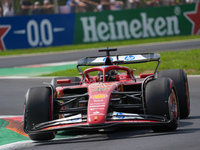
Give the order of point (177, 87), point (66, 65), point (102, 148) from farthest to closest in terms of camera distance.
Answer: point (66, 65)
point (177, 87)
point (102, 148)

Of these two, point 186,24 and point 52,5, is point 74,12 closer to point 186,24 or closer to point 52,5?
point 52,5

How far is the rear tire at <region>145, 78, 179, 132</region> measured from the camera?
7.02 metres

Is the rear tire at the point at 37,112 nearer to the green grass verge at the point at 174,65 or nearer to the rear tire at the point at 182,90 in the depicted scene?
the rear tire at the point at 182,90

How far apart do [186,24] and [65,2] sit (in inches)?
250

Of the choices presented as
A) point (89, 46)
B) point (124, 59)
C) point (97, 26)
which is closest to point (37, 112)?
point (124, 59)

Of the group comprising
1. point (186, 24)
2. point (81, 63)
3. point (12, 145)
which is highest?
point (81, 63)

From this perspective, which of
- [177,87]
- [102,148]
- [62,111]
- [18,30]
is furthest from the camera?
[18,30]

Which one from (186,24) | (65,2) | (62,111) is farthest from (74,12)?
(62,111)

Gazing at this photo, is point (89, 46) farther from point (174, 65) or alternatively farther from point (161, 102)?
point (161, 102)

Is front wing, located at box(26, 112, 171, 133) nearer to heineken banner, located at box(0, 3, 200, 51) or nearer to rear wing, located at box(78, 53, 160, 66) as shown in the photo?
rear wing, located at box(78, 53, 160, 66)

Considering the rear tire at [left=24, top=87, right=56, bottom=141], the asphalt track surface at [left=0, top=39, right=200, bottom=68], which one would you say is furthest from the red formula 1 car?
the asphalt track surface at [left=0, top=39, right=200, bottom=68]

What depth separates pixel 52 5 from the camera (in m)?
25.0

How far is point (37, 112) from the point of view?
7191 mm

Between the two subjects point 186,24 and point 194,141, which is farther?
point 186,24
